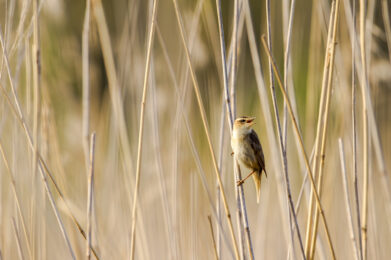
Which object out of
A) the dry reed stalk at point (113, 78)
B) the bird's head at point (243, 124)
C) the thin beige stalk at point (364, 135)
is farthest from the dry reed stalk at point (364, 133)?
the dry reed stalk at point (113, 78)

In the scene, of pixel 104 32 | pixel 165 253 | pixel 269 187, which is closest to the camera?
pixel 104 32

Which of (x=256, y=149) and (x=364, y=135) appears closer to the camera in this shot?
(x=364, y=135)

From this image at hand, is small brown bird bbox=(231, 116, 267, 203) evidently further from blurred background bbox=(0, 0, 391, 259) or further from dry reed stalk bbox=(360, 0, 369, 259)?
dry reed stalk bbox=(360, 0, 369, 259)

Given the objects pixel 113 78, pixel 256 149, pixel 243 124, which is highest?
pixel 113 78

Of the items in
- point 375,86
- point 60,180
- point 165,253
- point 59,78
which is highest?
point 59,78

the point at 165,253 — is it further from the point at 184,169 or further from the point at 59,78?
the point at 59,78

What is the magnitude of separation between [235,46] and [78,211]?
4.78ft

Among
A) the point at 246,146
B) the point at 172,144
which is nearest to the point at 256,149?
the point at 246,146

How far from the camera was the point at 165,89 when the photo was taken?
12.5 ft

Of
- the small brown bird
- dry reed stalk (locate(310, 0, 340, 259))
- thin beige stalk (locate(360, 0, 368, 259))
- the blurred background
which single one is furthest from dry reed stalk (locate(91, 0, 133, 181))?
thin beige stalk (locate(360, 0, 368, 259))

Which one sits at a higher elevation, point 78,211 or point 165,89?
point 165,89

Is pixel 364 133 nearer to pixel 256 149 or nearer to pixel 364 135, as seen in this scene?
pixel 364 135

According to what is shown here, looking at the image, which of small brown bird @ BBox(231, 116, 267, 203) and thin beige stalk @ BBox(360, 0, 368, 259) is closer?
thin beige stalk @ BBox(360, 0, 368, 259)

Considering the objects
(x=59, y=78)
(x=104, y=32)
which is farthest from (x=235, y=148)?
(x=59, y=78)
